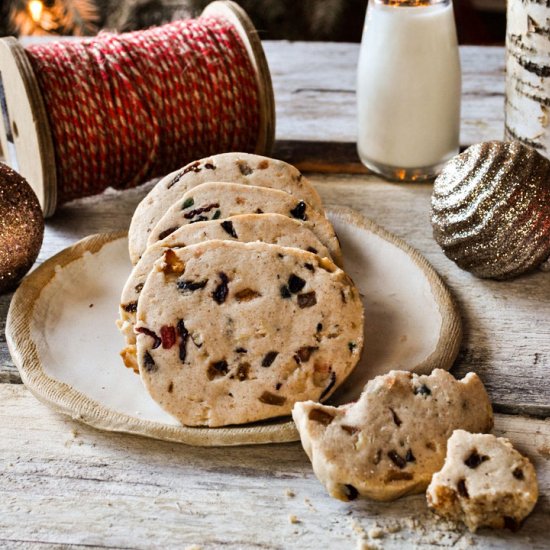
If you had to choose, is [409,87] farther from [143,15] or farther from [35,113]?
[143,15]

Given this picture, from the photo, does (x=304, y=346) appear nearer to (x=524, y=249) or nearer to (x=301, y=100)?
(x=524, y=249)

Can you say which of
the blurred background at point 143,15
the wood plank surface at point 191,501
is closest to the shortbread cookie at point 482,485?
the wood plank surface at point 191,501

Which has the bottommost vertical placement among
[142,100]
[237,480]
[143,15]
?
[237,480]

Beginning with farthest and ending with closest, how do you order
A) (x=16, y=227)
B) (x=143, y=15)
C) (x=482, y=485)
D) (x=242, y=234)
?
(x=143, y=15) < (x=16, y=227) < (x=242, y=234) < (x=482, y=485)

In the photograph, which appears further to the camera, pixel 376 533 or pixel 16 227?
pixel 16 227

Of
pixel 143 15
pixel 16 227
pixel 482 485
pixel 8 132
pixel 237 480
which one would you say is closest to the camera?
pixel 482 485

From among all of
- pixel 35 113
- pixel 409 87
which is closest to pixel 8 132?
pixel 35 113
